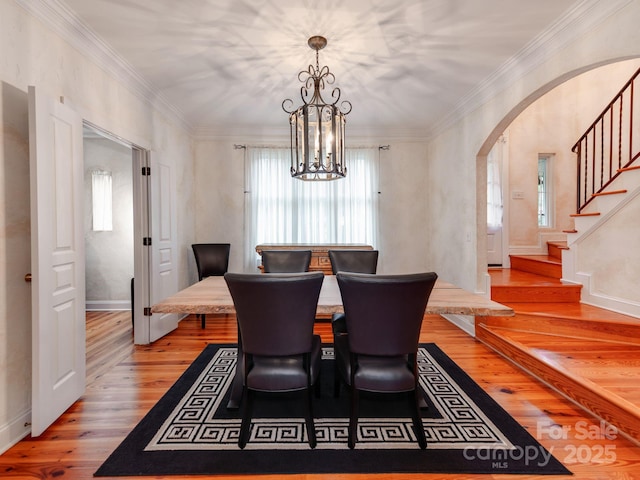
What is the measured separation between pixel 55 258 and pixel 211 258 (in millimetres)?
2404

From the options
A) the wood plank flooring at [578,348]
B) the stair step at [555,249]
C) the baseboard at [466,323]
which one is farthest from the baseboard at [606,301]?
the stair step at [555,249]

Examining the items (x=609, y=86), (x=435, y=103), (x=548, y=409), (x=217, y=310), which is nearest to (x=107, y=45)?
(x=217, y=310)

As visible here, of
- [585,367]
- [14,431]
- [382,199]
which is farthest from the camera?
[382,199]

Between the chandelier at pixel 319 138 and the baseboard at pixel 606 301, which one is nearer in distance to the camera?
the chandelier at pixel 319 138

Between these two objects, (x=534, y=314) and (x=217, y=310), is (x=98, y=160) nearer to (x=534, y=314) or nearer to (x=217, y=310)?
(x=217, y=310)

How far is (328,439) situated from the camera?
1838 millimetres

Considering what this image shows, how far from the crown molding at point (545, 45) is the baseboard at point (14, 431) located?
13.8 ft

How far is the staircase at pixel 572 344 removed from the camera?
199 cm

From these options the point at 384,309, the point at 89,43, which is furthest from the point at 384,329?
the point at 89,43

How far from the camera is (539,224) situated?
556cm

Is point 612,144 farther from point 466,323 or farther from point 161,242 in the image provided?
point 161,242

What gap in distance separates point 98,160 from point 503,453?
5.61 metres

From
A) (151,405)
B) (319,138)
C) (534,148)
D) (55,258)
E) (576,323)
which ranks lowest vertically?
(151,405)

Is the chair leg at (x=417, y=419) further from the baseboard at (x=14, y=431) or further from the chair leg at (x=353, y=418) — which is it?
the baseboard at (x=14, y=431)
